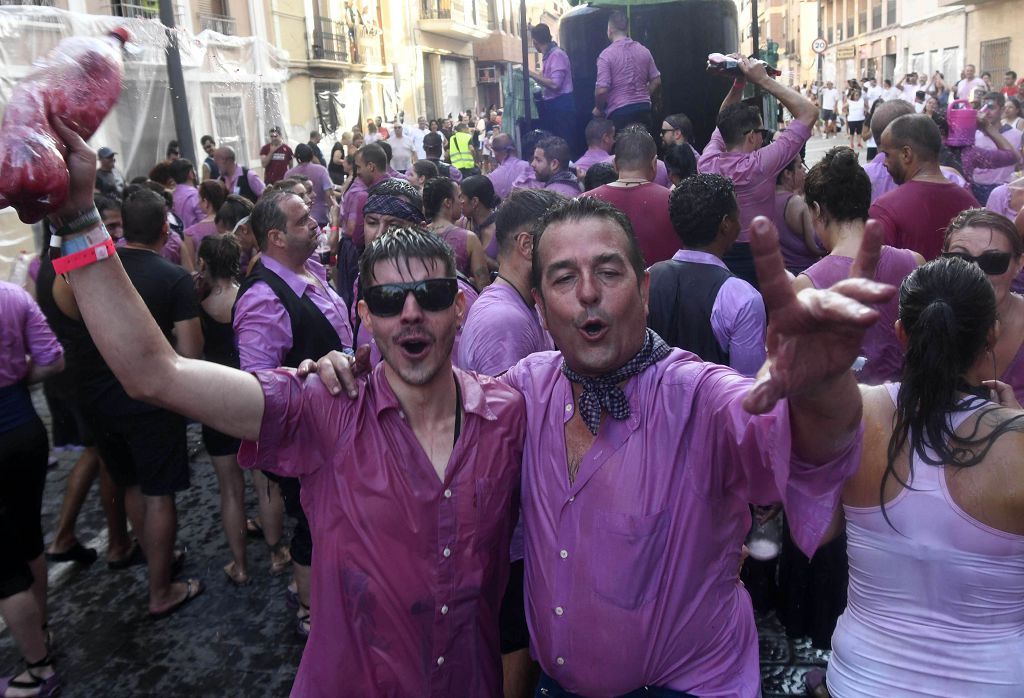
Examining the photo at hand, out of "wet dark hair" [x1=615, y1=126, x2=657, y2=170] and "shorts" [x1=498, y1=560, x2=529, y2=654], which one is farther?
"wet dark hair" [x1=615, y1=126, x2=657, y2=170]

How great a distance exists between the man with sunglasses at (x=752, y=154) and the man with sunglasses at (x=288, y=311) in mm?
2509

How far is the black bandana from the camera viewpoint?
202 cm

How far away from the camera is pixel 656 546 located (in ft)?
6.39

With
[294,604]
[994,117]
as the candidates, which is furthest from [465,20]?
[294,604]

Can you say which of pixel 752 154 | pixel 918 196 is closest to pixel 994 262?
pixel 918 196

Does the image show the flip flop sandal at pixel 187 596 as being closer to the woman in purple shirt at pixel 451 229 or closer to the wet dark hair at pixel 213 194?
the woman in purple shirt at pixel 451 229

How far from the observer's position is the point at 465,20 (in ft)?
143

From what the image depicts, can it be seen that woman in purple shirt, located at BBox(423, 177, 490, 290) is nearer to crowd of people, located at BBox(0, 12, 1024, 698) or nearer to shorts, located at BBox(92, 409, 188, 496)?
shorts, located at BBox(92, 409, 188, 496)

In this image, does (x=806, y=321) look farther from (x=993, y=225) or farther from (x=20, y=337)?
(x=20, y=337)

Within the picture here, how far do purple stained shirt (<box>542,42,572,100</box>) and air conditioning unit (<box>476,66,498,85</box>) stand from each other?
40054 mm

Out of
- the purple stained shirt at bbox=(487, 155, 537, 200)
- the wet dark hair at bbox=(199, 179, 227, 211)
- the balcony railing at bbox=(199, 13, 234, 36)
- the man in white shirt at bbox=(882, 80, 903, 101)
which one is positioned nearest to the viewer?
the wet dark hair at bbox=(199, 179, 227, 211)

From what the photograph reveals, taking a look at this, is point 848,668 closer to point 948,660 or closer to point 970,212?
point 948,660

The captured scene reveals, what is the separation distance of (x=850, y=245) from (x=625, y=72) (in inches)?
234

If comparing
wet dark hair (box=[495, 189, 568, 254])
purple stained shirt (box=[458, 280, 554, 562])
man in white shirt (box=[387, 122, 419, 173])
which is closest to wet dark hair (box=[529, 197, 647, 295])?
purple stained shirt (box=[458, 280, 554, 562])
